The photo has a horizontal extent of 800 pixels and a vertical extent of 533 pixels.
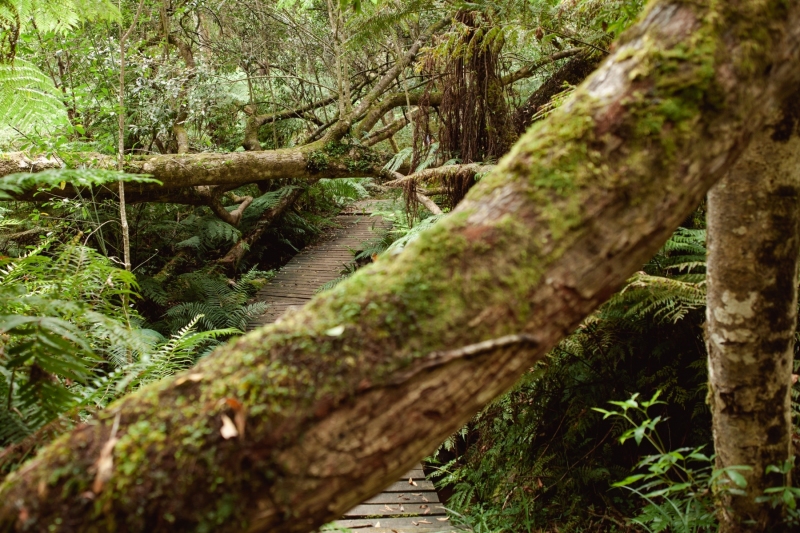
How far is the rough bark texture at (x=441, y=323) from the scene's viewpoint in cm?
100

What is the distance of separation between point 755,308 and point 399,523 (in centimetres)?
302

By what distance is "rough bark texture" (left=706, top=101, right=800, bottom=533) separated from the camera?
5.85 feet

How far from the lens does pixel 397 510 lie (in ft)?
13.7

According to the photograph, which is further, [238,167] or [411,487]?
[238,167]

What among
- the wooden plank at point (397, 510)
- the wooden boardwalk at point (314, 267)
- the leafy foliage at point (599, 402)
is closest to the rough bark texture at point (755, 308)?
the leafy foliage at point (599, 402)

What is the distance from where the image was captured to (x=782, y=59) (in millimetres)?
1278

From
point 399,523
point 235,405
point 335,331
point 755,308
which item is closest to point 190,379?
point 235,405

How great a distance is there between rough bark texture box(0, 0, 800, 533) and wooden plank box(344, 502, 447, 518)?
10.9 feet

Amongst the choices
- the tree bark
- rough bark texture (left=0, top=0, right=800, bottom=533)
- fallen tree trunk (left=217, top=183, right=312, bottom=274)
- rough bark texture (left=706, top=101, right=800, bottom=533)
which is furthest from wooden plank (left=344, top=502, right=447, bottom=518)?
fallen tree trunk (left=217, top=183, right=312, bottom=274)

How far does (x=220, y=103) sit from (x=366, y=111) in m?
2.39

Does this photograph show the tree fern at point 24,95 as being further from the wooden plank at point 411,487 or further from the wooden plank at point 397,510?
the wooden plank at point 411,487

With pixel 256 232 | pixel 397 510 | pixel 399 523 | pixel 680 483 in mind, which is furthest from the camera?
pixel 256 232

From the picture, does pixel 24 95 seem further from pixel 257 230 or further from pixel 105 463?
pixel 257 230

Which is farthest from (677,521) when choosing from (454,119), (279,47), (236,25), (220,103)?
(236,25)
